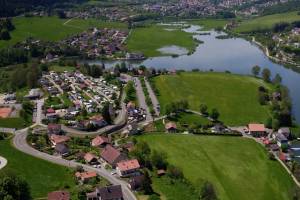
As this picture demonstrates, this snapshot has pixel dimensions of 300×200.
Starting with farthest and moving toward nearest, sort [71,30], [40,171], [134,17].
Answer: [134,17], [71,30], [40,171]

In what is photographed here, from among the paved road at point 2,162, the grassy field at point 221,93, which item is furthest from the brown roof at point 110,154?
the grassy field at point 221,93

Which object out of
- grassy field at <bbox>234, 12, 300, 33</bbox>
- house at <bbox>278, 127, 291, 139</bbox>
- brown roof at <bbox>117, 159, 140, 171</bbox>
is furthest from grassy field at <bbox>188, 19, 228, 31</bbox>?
brown roof at <bbox>117, 159, 140, 171</bbox>

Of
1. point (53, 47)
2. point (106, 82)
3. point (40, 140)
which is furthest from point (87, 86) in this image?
point (53, 47)

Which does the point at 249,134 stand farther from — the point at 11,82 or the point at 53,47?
the point at 53,47

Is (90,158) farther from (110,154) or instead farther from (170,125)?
(170,125)

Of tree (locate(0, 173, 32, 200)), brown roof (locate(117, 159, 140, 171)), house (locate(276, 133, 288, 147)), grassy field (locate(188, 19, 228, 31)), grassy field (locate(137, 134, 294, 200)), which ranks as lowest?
grassy field (locate(137, 134, 294, 200))

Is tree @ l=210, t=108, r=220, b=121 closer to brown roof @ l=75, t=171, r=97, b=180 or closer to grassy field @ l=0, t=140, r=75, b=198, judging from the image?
brown roof @ l=75, t=171, r=97, b=180

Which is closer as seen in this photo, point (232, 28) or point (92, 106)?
point (92, 106)
